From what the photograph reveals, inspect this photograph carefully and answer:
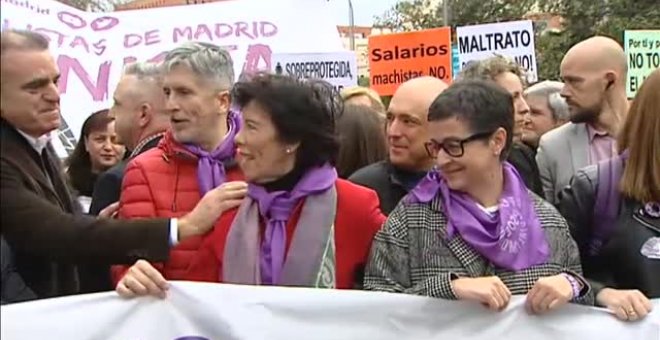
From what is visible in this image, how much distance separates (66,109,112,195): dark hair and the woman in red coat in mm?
2451

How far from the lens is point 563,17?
27156 millimetres

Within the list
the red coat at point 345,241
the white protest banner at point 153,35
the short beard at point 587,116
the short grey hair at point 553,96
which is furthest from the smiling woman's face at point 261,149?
the white protest banner at point 153,35

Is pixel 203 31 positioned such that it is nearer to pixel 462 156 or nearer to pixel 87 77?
pixel 87 77

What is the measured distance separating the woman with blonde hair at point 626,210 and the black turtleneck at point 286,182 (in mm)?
853

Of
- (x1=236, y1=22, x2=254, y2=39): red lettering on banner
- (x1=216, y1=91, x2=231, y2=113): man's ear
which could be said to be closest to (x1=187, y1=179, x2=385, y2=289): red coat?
(x1=216, y1=91, x2=231, y2=113): man's ear

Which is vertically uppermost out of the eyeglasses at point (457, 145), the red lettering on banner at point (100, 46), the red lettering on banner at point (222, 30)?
the red lettering on banner at point (222, 30)

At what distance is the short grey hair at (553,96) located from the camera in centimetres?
593

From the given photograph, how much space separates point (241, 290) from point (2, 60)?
0.95 meters

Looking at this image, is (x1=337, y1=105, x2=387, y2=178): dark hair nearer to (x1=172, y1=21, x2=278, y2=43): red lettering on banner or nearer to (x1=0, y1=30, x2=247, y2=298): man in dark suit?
(x1=0, y1=30, x2=247, y2=298): man in dark suit

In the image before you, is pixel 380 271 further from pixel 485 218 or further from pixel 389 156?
pixel 389 156

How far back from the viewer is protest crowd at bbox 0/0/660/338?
271cm

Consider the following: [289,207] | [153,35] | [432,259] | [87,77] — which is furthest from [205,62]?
[153,35]

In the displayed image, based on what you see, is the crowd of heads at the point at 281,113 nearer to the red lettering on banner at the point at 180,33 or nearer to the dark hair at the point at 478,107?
the dark hair at the point at 478,107

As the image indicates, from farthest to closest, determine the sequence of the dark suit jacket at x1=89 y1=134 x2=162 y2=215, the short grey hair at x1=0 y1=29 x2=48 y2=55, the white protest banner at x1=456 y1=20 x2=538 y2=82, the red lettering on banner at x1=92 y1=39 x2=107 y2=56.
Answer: the white protest banner at x1=456 y1=20 x2=538 y2=82 → the red lettering on banner at x1=92 y1=39 x2=107 y2=56 → the dark suit jacket at x1=89 y1=134 x2=162 y2=215 → the short grey hair at x1=0 y1=29 x2=48 y2=55
